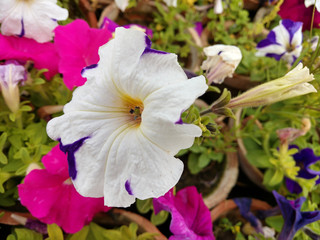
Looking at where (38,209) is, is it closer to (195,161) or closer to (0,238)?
(0,238)

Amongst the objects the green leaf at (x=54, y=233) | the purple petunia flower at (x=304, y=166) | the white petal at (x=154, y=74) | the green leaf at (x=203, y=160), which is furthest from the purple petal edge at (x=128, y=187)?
the purple petunia flower at (x=304, y=166)

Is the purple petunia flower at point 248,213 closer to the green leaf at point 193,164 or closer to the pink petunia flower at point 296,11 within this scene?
the green leaf at point 193,164

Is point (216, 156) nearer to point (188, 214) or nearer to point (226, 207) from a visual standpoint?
point (226, 207)

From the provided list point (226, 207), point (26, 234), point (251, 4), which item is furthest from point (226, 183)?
point (251, 4)

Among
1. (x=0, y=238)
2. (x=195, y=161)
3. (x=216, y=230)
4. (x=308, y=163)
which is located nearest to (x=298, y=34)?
(x=308, y=163)

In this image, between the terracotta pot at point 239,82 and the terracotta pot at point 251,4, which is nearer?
the terracotta pot at point 239,82

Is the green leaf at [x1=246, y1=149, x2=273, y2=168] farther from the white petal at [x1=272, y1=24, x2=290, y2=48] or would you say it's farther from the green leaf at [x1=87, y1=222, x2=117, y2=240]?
the green leaf at [x1=87, y1=222, x2=117, y2=240]
